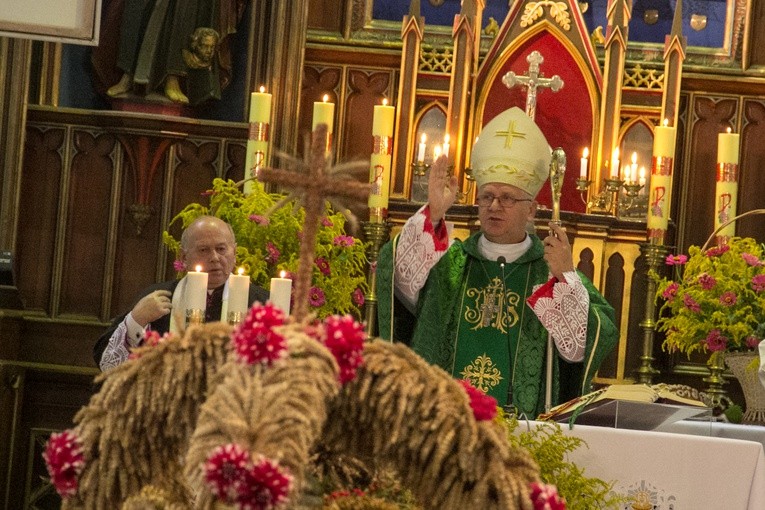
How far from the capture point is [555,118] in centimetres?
702

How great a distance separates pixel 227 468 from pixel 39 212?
5797 mm

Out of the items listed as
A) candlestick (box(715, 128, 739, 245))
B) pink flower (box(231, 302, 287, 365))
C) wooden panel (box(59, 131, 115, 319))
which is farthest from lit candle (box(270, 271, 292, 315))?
wooden panel (box(59, 131, 115, 319))

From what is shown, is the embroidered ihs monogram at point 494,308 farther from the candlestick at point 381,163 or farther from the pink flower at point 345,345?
the pink flower at point 345,345

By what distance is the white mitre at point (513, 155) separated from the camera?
16.4 feet

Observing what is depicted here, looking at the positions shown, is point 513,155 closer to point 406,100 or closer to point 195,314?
point 195,314

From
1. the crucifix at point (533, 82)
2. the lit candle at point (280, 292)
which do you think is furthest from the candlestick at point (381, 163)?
the lit candle at point (280, 292)

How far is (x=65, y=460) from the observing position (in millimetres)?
2062

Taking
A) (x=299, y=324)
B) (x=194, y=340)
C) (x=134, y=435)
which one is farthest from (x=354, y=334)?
(x=134, y=435)

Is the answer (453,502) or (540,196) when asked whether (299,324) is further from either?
(540,196)

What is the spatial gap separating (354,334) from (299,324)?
0.08 meters

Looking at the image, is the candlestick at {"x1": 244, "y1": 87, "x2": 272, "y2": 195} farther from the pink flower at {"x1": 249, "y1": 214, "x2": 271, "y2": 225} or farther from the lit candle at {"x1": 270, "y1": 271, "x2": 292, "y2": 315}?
the lit candle at {"x1": 270, "y1": 271, "x2": 292, "y2": 315}

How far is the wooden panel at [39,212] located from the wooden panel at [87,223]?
0.08 m

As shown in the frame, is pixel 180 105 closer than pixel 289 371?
No

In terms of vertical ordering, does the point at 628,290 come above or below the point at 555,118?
below
